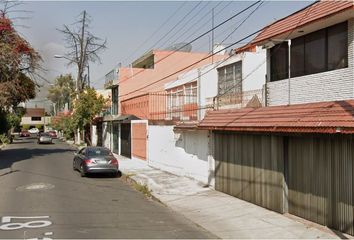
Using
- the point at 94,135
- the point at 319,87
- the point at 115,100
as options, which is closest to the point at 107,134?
the point at 115,100

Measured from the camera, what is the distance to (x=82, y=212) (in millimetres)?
13508

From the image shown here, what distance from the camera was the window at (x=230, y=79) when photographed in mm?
21469

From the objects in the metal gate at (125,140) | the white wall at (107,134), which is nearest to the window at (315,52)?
the metal gate at (125,140)

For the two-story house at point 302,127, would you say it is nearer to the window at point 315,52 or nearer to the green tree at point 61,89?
the window at point 315,52

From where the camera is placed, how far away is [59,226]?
11453 millimetres

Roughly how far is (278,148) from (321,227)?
110 inches

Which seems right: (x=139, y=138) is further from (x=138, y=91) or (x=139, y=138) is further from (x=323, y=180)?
Answer: (x=323, y=180)

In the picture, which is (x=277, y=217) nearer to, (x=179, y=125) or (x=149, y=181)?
(x=149, y=181)

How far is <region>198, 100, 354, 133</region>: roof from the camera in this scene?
1041 centimetres

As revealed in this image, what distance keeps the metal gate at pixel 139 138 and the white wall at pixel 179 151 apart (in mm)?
1214

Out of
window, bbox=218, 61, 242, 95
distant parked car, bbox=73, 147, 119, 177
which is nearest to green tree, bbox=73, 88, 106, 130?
distant parked car, bbox=73, 147, 119, 177

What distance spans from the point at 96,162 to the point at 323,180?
1345 cm

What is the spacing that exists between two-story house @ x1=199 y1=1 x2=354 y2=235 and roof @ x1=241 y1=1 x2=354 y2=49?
0.04 metres

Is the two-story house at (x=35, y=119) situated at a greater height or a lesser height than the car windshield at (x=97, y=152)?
greater
